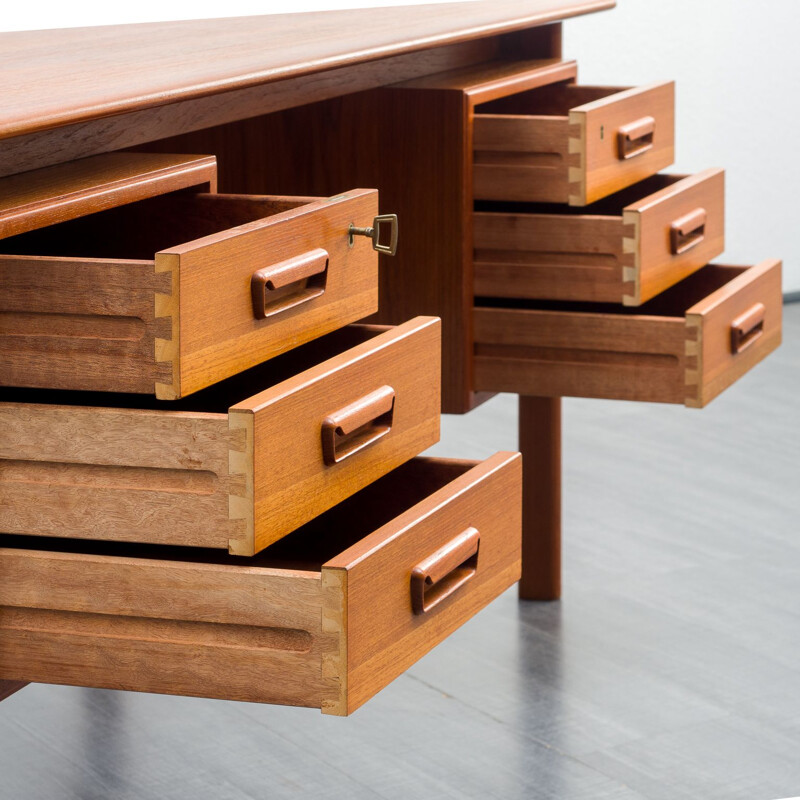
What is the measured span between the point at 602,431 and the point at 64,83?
7.85 ft

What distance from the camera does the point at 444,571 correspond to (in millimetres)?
1213

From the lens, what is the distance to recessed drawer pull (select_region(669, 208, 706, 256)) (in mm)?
1893

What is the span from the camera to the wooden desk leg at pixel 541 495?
2.38 metres

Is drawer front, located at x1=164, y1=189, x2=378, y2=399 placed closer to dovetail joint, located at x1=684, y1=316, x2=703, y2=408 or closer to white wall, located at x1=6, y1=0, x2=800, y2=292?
dovetail joint, located at x1=684, y1=316, x2=703, y2=408

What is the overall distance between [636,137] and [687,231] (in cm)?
14

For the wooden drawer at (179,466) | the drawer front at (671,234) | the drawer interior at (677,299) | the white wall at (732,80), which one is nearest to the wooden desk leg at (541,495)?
the drawer interior at (677,299)

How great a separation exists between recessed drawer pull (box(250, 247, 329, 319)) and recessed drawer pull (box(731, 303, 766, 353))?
76 cm

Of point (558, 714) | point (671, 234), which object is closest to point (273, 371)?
point (671, 234)

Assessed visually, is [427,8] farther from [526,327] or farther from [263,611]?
[263,611]

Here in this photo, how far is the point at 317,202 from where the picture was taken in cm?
128

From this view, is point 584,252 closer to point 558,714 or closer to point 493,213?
point 493,213

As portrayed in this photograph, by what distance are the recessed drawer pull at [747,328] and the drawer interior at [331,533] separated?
60cm

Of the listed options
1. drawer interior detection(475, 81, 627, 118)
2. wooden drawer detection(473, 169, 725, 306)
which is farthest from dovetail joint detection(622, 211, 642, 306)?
drawer interior detection(475, 81, 627, 118)

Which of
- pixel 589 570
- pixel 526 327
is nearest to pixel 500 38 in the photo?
pixel 526 327
